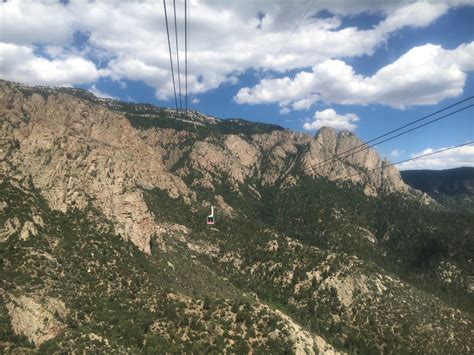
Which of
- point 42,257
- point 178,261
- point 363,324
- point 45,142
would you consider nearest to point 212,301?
point 178,261

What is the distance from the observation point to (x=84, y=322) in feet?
297

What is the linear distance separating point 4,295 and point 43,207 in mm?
43544

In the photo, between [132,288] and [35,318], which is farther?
[132,288]

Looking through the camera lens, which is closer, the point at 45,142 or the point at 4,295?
the point at 4,295

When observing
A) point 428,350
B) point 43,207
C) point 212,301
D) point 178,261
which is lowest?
point 428,350

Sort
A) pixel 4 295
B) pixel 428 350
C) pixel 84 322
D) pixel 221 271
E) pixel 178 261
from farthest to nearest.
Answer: pixel 221 271 < pixel 178 261 < pixel 428 350 < pixel 84 322 < pixel 4 295

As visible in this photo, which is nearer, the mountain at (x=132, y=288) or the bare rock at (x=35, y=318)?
the bare rock at (x=35, y=318)

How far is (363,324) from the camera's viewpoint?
154250mm

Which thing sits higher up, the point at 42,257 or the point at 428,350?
the point at 42,257

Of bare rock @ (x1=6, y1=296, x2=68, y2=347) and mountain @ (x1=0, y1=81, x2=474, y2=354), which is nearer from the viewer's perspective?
bare rock @ (x1=6, y1=296, x2=68, y2=347)

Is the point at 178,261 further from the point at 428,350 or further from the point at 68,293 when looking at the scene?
the point at 428,350

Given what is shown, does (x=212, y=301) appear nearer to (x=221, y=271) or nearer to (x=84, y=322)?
(x=84, y=322)

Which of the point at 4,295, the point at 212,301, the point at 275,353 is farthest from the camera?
the point at 212,301

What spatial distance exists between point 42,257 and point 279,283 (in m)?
115
